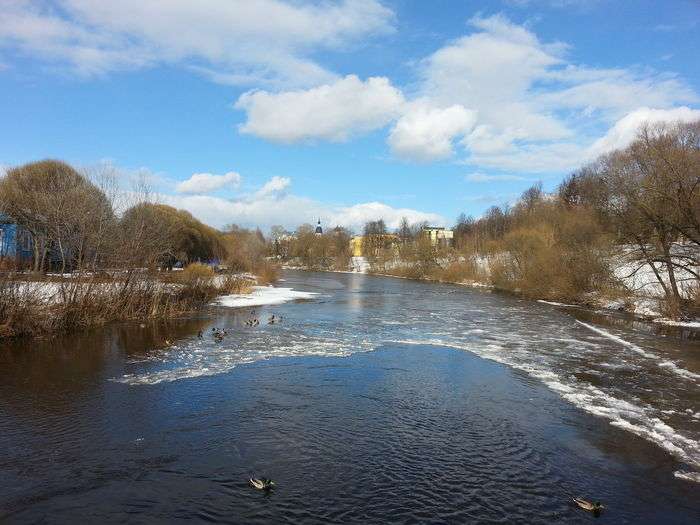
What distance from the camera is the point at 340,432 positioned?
8633 mm

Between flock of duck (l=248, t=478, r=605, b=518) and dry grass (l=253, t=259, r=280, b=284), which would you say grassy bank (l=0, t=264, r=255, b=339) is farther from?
dry grass (l=253, t=259, r=280, b=284)

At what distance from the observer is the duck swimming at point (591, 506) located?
20.5 feet

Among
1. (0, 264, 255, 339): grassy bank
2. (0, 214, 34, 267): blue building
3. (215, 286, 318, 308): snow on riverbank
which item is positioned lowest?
(215, 286, 318, 308): snow on riverbank

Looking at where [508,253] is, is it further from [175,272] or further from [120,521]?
[120,521]

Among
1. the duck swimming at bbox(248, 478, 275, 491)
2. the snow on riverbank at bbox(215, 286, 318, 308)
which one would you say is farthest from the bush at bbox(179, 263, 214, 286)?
the duck swimming at bbox(248, 478, 275, 491)

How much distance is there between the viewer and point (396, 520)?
5973mm

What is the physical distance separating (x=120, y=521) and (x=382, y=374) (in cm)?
788

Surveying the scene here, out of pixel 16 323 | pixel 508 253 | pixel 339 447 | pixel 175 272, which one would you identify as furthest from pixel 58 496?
pixel 508 253

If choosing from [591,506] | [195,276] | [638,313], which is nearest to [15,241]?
[195,276]

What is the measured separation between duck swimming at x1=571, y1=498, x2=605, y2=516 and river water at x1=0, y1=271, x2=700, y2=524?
0.19 m

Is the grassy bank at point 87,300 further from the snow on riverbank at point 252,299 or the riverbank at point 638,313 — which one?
the riverbank at point 638,313

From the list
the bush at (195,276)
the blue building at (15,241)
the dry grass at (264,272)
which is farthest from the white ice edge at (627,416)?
the dry grass at (264,272)

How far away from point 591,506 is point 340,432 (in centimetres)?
394

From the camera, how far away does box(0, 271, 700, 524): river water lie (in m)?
6.29
